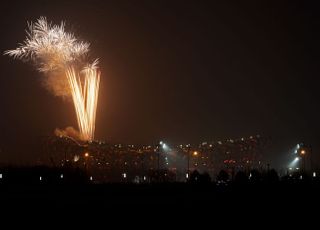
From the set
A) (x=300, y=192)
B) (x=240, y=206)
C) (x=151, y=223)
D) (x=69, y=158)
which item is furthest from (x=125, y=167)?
(x=151, y=223)

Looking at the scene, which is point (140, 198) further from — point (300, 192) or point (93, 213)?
point (300, 192)

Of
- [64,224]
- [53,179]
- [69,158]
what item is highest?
[69,158]

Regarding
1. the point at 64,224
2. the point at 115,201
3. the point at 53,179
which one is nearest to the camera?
the point at 64,224

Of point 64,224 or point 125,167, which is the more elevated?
point 125,167

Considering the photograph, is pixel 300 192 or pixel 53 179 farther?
pixel 53 179

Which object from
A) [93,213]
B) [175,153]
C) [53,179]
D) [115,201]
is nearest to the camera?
[93,213]

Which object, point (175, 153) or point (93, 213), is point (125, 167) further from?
Answer: point (93, 213)

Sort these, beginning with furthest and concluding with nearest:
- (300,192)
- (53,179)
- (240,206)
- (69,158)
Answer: (69,158), (53,179), (300,192), (240,206)

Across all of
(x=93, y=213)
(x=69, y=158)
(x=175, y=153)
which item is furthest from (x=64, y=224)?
(x=175, y=153)

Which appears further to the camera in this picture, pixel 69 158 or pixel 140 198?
pixel 69 158
